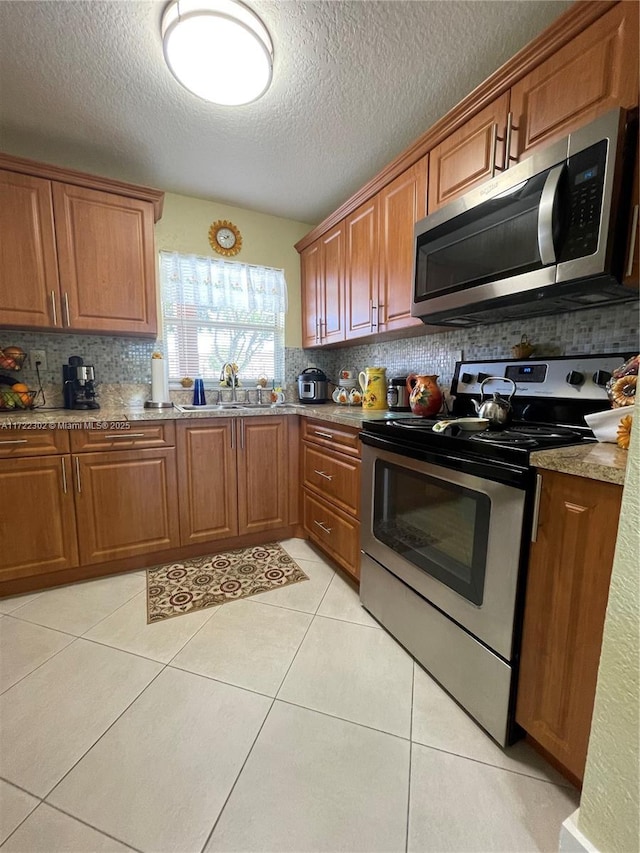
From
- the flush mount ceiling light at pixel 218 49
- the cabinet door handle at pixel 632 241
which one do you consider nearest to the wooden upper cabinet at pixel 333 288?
the flush mount ceiling light at pixel 218 49

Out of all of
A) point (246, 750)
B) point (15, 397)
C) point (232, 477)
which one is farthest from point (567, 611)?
point (15, 397)

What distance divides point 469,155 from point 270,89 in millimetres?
921

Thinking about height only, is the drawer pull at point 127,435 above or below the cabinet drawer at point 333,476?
above

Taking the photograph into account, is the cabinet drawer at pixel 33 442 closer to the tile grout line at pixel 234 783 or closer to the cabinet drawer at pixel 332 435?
the cabinet drawer at pixel 332 435

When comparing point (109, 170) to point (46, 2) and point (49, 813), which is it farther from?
point (49, 813)

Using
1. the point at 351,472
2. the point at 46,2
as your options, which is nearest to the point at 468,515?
the point at 351,472

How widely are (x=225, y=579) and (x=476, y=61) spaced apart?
2.68 m

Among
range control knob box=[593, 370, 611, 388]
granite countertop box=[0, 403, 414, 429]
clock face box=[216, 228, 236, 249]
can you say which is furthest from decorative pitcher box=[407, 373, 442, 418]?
clock face box=[216, 228, 236, 249]

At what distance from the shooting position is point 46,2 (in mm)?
1210

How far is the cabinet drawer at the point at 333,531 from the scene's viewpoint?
183 cm

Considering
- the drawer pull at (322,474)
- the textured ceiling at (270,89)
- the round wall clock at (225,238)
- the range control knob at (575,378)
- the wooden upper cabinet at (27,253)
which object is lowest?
the drawer pull at (322,474)

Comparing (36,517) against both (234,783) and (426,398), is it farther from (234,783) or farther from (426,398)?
(426,398)

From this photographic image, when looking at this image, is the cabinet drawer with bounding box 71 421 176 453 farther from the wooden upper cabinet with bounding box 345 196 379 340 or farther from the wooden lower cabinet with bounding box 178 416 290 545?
the wooden upper cabinet with bounding box 345 196 379 340

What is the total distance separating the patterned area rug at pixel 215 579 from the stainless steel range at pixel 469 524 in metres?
0.59
